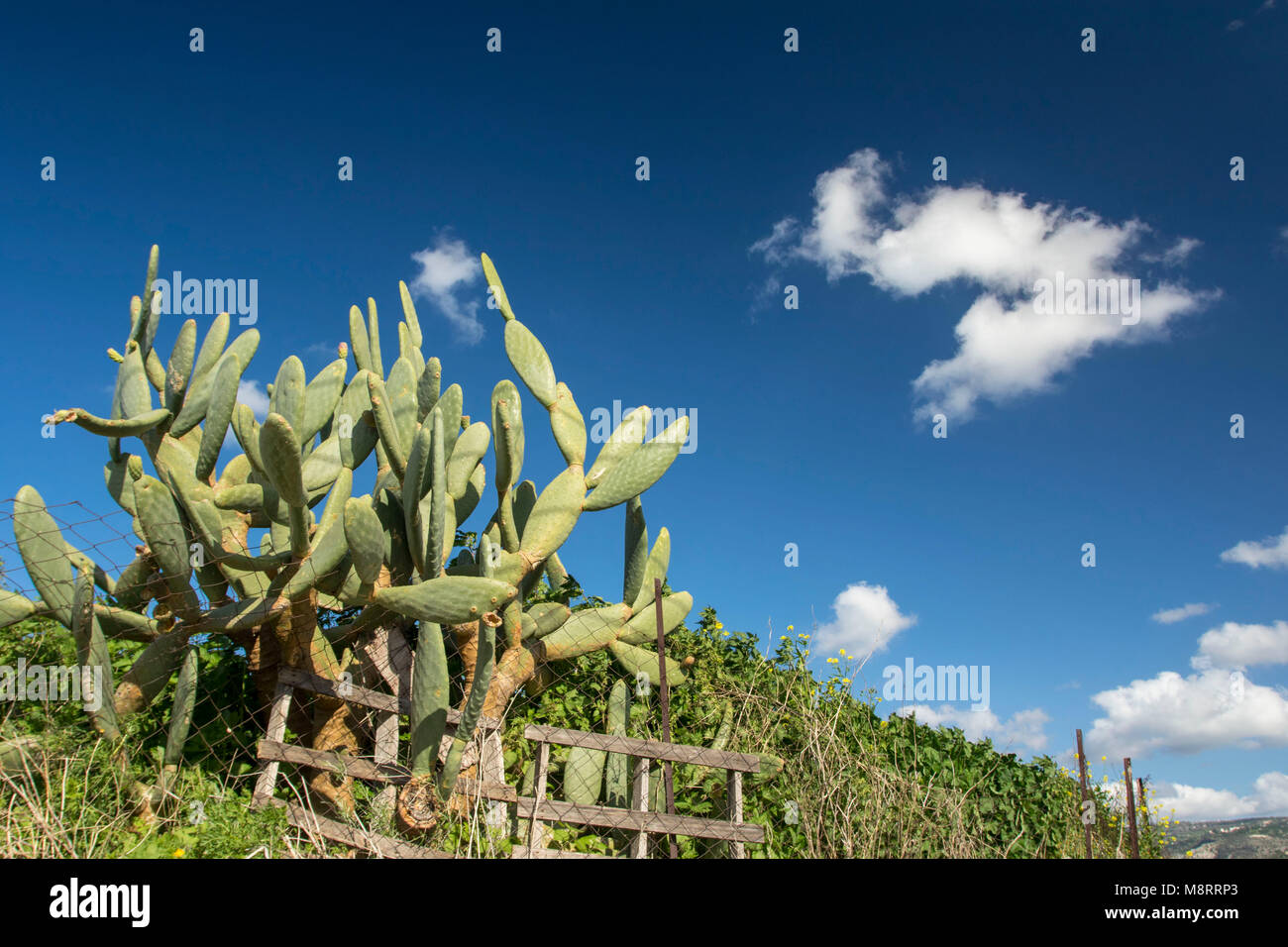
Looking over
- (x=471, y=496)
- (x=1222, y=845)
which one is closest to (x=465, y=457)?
(x=471, y=496)

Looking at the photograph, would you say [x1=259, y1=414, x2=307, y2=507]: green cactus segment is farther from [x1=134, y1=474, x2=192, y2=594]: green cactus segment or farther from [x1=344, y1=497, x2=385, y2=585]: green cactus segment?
[x1=134, y1=474, x2=192, y2=594]: green cactus segment

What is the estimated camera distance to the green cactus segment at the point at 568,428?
14.1 feet

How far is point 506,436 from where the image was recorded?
12.8ft

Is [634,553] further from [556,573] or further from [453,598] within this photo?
[453,598]

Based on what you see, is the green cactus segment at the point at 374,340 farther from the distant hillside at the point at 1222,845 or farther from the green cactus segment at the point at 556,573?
the distant hillside at the point at 1222,845

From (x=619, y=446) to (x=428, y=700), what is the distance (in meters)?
1.65

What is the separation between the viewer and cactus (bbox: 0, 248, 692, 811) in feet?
11.4

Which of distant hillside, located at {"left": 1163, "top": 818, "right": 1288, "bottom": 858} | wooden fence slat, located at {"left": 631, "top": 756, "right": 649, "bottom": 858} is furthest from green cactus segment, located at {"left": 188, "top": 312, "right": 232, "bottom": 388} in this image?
distant hillside, located at {"left": 1163, "top": 818, "right": 1288, "bottom": 858}

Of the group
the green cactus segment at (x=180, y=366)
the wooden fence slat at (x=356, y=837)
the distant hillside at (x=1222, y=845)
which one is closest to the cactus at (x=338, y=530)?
the green cactus segment at (x=180, y=366)

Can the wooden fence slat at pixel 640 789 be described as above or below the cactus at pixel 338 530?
below

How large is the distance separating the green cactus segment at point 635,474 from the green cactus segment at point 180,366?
6.85 ft

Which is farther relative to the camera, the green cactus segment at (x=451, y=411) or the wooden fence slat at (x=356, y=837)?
the green cactus segment at (x=451, y=411)
